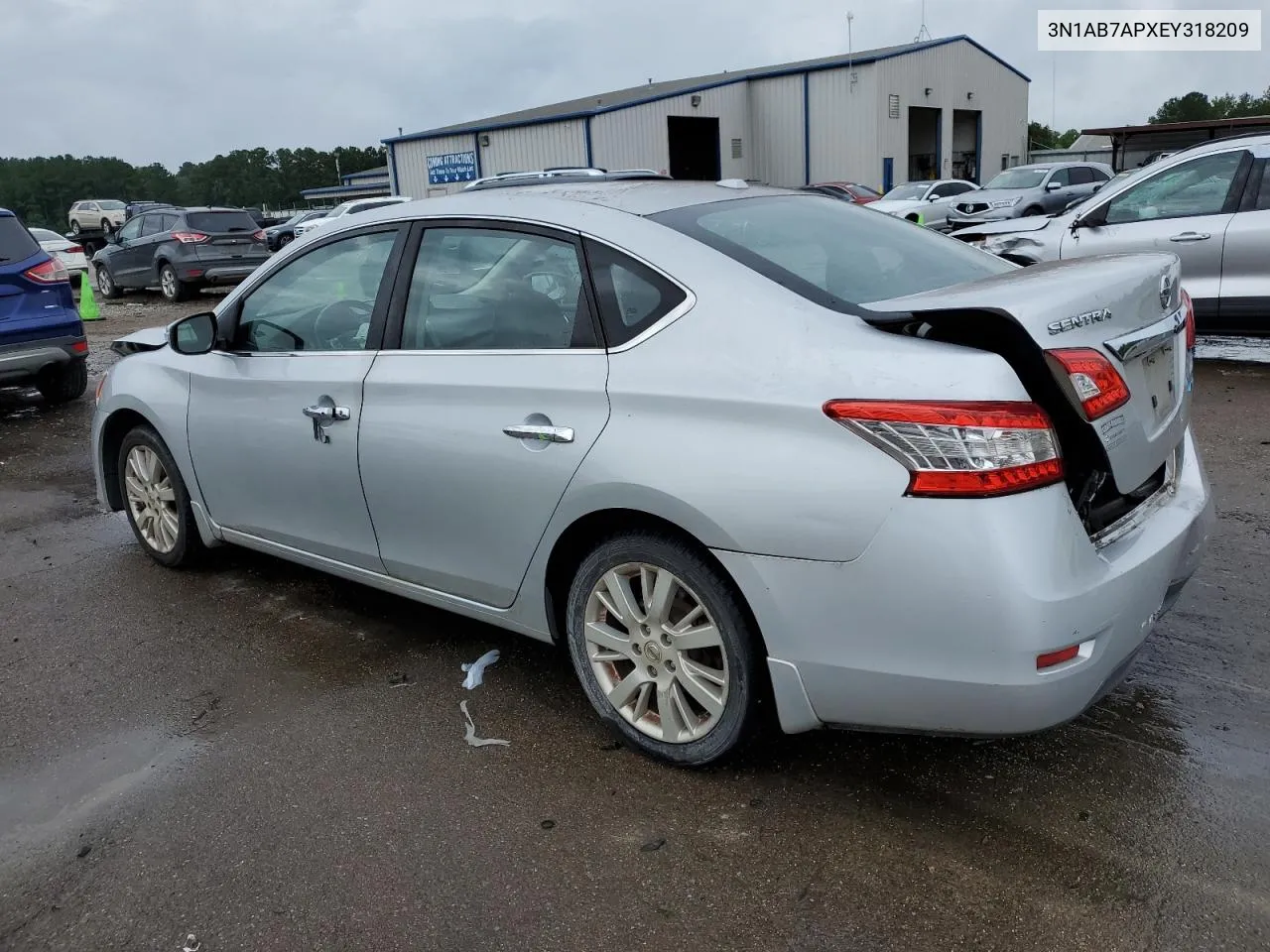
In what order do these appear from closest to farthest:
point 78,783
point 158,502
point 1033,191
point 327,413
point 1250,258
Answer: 1. point 78,783
2. point 327,413
3. point 158,502
4. point 1250,258
5. point 1033,191

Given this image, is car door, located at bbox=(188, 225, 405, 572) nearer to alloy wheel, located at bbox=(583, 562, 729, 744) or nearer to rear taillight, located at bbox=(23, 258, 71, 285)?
alloy wheel, located at bbox=(583, 562, 729, 744)

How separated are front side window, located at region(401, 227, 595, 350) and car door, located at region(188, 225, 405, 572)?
18 centimetres

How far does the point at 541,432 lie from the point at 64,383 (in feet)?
27.2

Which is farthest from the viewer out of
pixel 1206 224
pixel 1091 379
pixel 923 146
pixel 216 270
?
pixel 923 146

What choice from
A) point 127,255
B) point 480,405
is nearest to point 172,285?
point 127,255

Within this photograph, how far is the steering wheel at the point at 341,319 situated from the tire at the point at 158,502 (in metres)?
1.17

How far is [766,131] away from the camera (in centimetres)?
3981

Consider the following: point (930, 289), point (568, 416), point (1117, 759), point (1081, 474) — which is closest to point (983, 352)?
point (1081, 474)

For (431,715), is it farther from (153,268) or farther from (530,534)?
(153,268)

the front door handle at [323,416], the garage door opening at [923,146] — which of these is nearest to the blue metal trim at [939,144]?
the garage door opening at [923,146]

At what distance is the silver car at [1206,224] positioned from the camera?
26.0 ft

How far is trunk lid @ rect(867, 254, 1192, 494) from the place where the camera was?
251 centimetres

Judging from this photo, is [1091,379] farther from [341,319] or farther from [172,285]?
[172,285]

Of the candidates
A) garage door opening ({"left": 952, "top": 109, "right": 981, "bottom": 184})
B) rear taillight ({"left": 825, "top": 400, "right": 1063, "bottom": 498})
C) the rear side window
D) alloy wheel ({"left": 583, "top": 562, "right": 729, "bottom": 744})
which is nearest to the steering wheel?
the rear side window
